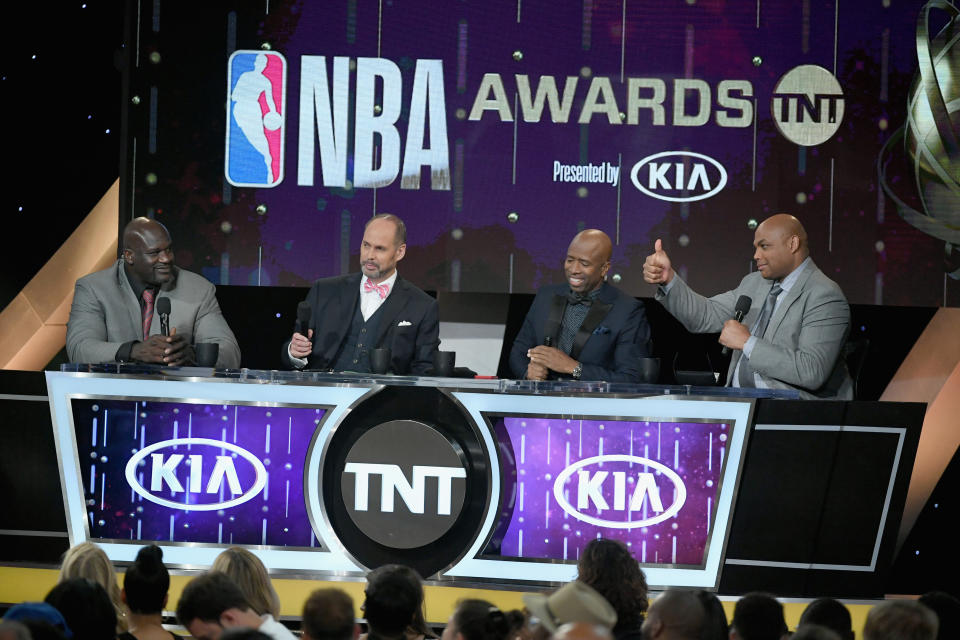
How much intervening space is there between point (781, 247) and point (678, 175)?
5.68 ft

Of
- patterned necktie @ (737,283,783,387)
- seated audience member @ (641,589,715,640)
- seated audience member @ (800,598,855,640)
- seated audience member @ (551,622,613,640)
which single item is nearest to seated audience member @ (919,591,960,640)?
seated audience member @ (800,598,855,640)

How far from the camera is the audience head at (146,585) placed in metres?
3.71

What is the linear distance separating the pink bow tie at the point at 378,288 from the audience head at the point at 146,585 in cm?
259

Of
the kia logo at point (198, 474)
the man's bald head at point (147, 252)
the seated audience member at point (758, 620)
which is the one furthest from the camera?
the man's bald head at point (147, 252)

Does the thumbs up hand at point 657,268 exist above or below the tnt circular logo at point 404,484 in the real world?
Answer: above

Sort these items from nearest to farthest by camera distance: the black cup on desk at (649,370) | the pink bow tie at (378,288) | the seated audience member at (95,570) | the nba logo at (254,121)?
the seated audience member at (95,570)
the black cup on desk at (649,370)
the pink bow tie at (378,288)
the nba logo at (254,121)

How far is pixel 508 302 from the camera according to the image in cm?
784

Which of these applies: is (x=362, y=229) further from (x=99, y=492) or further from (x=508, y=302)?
(x=99, y=492)

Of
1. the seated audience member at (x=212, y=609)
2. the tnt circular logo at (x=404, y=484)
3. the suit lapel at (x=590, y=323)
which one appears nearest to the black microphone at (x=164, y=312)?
the tnt circular logo at (x=404, y=484)

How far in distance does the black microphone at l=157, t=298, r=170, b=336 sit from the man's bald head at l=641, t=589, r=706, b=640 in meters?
2.78

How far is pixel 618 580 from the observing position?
391cm

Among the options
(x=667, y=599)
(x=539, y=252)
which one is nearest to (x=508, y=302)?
(x=539, y=252)

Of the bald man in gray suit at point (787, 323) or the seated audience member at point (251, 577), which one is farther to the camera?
the bald man in gray suit at point (787, 323)

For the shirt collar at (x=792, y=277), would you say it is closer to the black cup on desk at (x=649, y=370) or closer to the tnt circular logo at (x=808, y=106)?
the black cup on desk at (x=649, y=370)
